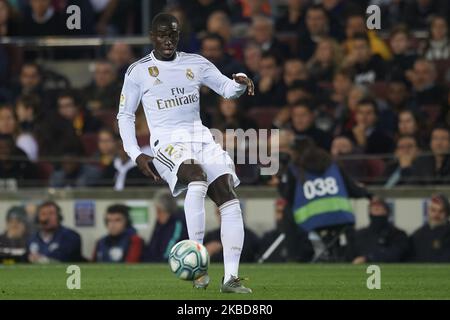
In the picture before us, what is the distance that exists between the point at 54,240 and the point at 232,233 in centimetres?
601

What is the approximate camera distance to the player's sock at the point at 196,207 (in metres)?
10.9

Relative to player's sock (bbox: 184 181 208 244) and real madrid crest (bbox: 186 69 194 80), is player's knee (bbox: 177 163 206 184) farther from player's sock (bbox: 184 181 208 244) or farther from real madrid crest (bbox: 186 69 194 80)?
real madrid crest (bbox: 186 69 194 80)

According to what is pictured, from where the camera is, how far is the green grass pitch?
1071cm

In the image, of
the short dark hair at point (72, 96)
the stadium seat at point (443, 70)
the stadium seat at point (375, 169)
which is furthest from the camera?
the short dark hair at point (72, 96)

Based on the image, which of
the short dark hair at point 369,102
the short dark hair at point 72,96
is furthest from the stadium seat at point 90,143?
the short dark hair at point 369,102

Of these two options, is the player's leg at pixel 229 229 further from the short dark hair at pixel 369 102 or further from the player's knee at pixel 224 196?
the short dark hair at pixel 369 102

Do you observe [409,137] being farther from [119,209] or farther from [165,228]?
[119,209]

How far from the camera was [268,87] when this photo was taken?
18.6 meters

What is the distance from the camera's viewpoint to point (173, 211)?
16.2 metres

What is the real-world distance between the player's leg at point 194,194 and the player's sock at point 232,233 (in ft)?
0.66

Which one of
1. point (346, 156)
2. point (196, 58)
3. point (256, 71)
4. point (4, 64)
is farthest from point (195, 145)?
point (4, 64)

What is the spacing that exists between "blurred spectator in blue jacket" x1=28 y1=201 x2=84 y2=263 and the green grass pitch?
1.03m

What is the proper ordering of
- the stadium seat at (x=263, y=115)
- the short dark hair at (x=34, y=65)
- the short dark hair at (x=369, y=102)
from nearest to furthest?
the short dark hair at (x=369, y=102), the stadium seat at (x=263, y=115), the short dark hair at (x=34, y=65)

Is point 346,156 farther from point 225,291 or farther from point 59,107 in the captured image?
point 225,291
